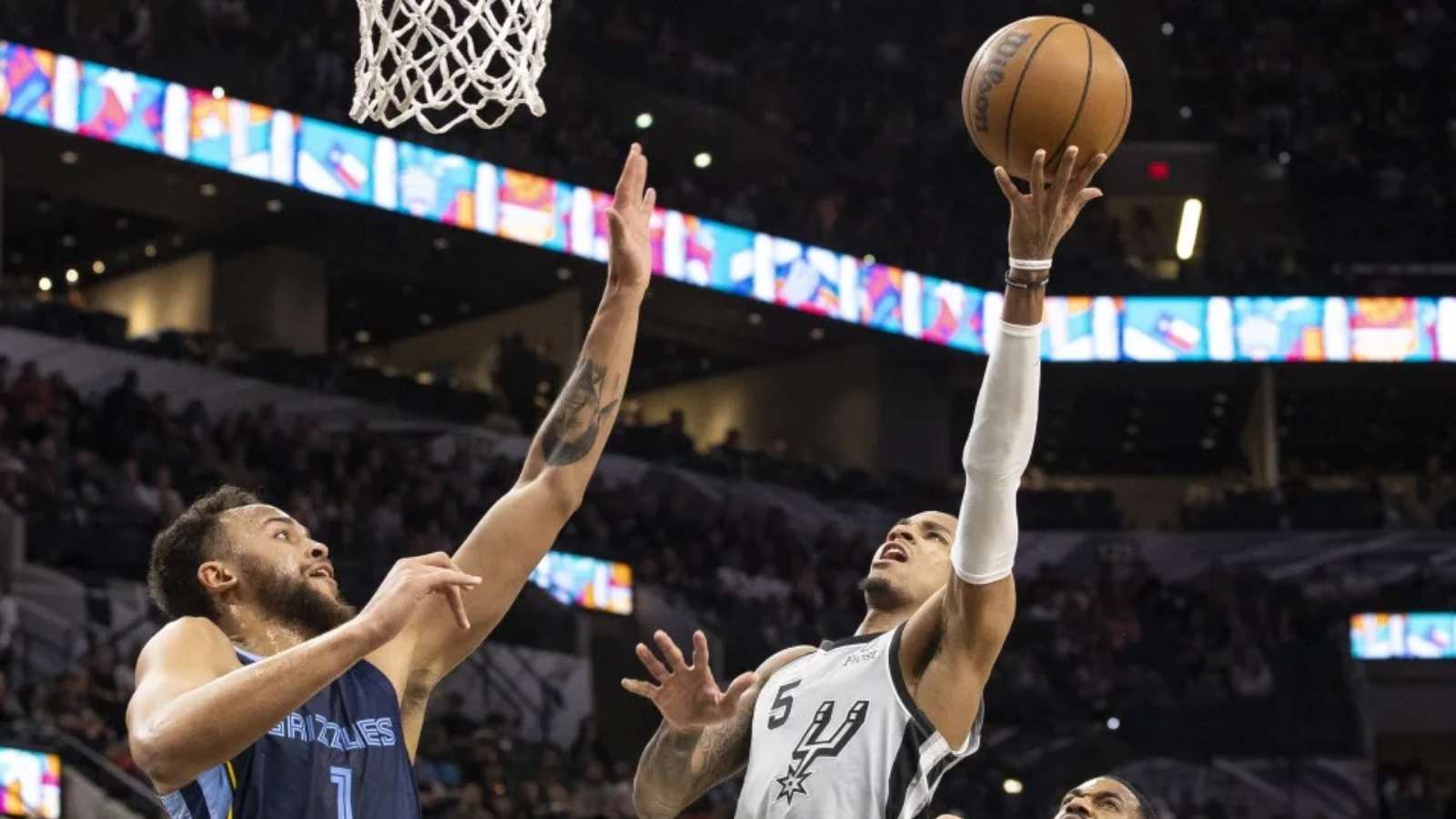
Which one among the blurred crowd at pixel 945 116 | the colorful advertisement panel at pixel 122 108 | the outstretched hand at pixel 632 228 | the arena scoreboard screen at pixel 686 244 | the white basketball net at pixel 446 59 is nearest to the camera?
the outstretched hand at pixel 632 228

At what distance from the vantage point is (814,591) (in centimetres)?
2320

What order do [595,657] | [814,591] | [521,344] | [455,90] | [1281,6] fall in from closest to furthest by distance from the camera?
[455,90] → [595,657] → [814,591] → [521,344] → [1281,6]

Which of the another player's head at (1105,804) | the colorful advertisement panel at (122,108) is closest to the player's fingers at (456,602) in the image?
the another player's head at (1105,804)

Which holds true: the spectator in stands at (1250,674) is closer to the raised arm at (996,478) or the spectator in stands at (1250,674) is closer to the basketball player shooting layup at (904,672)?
the basketball player shooting layup at (904,672)

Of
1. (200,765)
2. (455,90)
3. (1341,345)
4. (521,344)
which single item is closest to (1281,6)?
(1341,345)

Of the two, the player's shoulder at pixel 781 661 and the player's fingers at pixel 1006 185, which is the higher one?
the player's fingers at pixel 1006 185

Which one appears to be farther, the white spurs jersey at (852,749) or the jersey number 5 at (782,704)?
the jersey number 5 at (782,704)

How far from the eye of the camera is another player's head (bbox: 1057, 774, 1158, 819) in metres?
5.28

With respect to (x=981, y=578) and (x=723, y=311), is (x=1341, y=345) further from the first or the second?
(x=981, y=578)

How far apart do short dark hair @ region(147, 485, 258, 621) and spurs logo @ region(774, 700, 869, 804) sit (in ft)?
4.27

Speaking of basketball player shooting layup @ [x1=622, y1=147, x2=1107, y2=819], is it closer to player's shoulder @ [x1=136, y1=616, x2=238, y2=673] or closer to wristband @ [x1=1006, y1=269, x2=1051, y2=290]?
wristband @ [x1=1006, y1=269, x2=1051, y2=290]

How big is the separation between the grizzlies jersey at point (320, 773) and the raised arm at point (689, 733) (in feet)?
2.81

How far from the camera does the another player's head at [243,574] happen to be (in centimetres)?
413

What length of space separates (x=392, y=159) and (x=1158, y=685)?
Answer: 991 centimetres
